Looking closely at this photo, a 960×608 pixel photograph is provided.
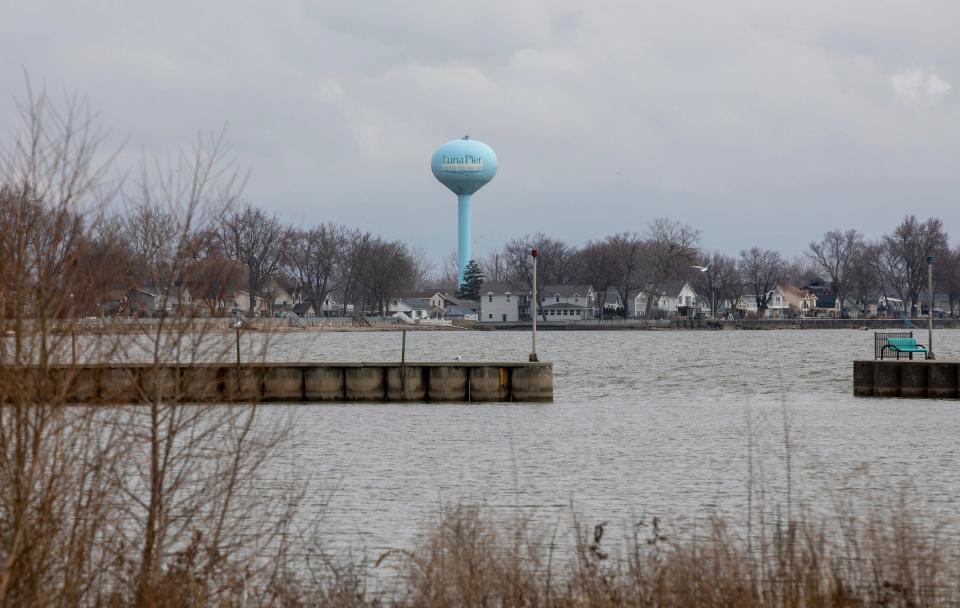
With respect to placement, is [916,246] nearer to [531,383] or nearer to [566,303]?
[566,303]

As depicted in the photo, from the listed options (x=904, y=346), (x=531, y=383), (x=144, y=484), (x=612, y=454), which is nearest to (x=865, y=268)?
(x=904, y=346)

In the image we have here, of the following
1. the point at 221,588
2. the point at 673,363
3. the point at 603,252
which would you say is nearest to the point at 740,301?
the point at 603,252

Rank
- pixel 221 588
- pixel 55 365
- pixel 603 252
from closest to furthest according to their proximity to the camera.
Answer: pixel 55 365
pixel 221 588
pixel 603 252

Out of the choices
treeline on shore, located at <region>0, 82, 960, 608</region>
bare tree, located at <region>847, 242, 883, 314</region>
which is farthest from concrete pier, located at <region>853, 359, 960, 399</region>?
bare tree, located at <region>847, 242, 883, 314</region>

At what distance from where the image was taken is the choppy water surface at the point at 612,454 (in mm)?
20719

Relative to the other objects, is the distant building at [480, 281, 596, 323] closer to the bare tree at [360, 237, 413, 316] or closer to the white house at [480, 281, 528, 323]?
the white house at [480, 281, 528, 323]

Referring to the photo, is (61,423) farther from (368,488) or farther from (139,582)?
(368,488)

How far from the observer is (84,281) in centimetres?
862

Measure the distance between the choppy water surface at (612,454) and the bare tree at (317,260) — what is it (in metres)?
110

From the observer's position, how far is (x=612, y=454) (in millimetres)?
29688

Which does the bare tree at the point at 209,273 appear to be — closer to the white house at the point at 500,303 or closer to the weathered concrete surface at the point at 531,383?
the weathered concrete surface at the point at 531,383

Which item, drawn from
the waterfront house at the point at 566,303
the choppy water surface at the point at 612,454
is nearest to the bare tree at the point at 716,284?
the waterfront house at the point at 566,303

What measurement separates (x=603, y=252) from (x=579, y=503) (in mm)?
158128

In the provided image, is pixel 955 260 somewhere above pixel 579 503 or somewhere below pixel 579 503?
above
